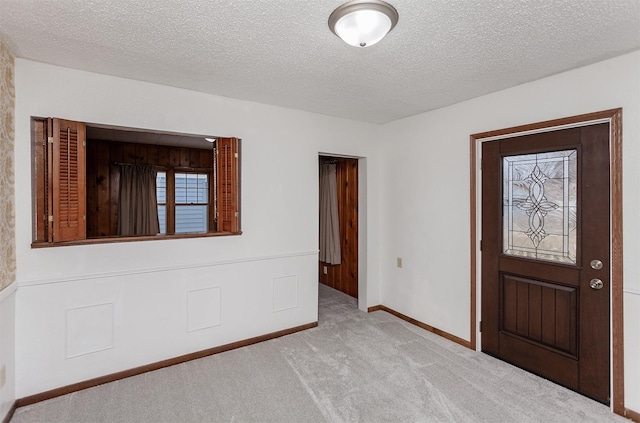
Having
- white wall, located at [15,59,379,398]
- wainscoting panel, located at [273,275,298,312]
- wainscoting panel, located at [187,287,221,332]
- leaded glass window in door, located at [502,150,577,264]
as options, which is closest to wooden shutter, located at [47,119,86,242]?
white wall, located at [15,59,379,398]

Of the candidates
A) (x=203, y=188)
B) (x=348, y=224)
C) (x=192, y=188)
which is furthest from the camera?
(x=203, y=188)

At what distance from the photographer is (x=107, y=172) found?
4.89 meters

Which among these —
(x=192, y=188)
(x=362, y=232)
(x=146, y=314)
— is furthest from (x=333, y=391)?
(x=192, y=188)

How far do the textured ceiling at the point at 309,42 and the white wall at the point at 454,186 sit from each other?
0.17 metres

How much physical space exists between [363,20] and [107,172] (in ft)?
15.5

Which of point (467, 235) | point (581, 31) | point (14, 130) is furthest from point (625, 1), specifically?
point (14, 130)

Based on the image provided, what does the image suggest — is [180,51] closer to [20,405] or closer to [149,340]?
[149,340]

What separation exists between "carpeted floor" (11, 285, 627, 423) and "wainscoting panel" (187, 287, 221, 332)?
305 mm

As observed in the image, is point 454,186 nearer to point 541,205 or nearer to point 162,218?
point 541,205

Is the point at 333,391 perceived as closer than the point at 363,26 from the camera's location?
No

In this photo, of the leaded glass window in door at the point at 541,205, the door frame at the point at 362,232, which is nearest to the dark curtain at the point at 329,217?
the door frame at the point at 362,232

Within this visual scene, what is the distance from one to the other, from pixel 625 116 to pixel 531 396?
203cm

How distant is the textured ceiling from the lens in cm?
166

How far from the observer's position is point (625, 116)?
2145 millimetres
